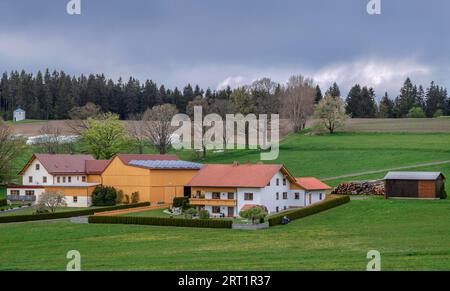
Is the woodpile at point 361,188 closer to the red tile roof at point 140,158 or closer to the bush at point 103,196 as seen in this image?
the red tile roof at point 140,158

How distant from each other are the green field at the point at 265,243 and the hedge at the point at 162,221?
164 centimetres

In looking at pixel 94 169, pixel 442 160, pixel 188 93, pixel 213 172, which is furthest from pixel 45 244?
pixel 188 93

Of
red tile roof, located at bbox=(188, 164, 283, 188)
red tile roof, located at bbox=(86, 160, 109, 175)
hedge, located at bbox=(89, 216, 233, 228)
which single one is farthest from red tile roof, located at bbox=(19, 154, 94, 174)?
hedge, located at bbox=(89, 216, 233, 228)

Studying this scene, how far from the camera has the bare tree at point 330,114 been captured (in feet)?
362

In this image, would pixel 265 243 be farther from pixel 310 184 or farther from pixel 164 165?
pixel 164 165

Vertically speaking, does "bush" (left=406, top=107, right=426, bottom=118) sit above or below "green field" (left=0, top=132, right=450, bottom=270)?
above

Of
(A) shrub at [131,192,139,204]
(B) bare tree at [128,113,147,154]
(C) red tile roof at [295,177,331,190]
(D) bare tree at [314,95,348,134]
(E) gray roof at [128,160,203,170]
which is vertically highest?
(D) bare tree at [314,95,348,134]

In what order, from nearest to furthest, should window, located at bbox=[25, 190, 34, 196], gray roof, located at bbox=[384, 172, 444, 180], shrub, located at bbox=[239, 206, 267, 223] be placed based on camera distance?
shrub, located at bbox=[239, 206, 267, 223], gray roof, located at bbox=[384, 172, 444, 180], window, located at bbox=[25, 190, 34, 196]

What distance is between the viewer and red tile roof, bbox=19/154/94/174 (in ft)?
241

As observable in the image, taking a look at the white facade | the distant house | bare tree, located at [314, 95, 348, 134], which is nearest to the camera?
the white facade

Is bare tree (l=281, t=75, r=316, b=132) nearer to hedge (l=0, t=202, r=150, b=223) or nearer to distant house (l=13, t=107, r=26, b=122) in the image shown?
hedge (l=0, t=202, r=150, b=223)

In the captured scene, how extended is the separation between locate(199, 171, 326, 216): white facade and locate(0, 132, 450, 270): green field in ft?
15.9
